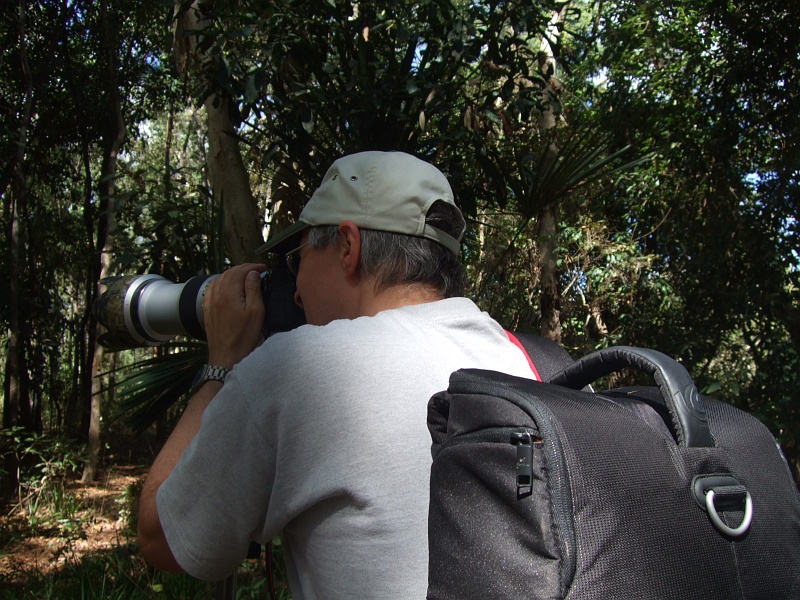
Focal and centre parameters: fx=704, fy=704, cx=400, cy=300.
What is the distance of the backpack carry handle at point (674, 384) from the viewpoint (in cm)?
78

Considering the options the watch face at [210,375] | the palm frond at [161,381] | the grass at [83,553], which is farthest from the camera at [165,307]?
the palm frond at [161,381]

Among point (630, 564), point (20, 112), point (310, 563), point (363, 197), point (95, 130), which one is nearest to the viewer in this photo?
point (630, 564)

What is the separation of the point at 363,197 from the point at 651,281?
6.39 meters

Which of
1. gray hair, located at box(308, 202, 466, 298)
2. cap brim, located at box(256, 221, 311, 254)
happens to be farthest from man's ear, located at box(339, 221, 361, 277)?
cap brim, located at box(256, 221, 311, 254)

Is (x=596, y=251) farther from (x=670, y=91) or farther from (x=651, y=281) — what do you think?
(x=670, y=91)

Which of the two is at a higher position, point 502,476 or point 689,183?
point 689,183

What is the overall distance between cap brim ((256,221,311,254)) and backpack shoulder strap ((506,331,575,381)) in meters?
0.42

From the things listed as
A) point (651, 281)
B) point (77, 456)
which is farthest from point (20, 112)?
point (651, 281)

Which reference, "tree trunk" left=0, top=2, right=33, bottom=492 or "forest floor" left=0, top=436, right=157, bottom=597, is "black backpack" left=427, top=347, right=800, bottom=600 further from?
"tree trunk" left=0, top=2, right=33, bottom=492

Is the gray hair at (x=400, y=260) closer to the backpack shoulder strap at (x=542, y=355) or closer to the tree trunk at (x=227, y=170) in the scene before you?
the backpack shoulder strap at (x=542, y=355)

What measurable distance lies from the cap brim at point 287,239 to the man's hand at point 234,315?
62 mm

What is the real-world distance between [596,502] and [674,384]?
0.20m

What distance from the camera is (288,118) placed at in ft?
10.8

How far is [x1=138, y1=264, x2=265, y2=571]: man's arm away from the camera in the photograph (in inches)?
41.7
